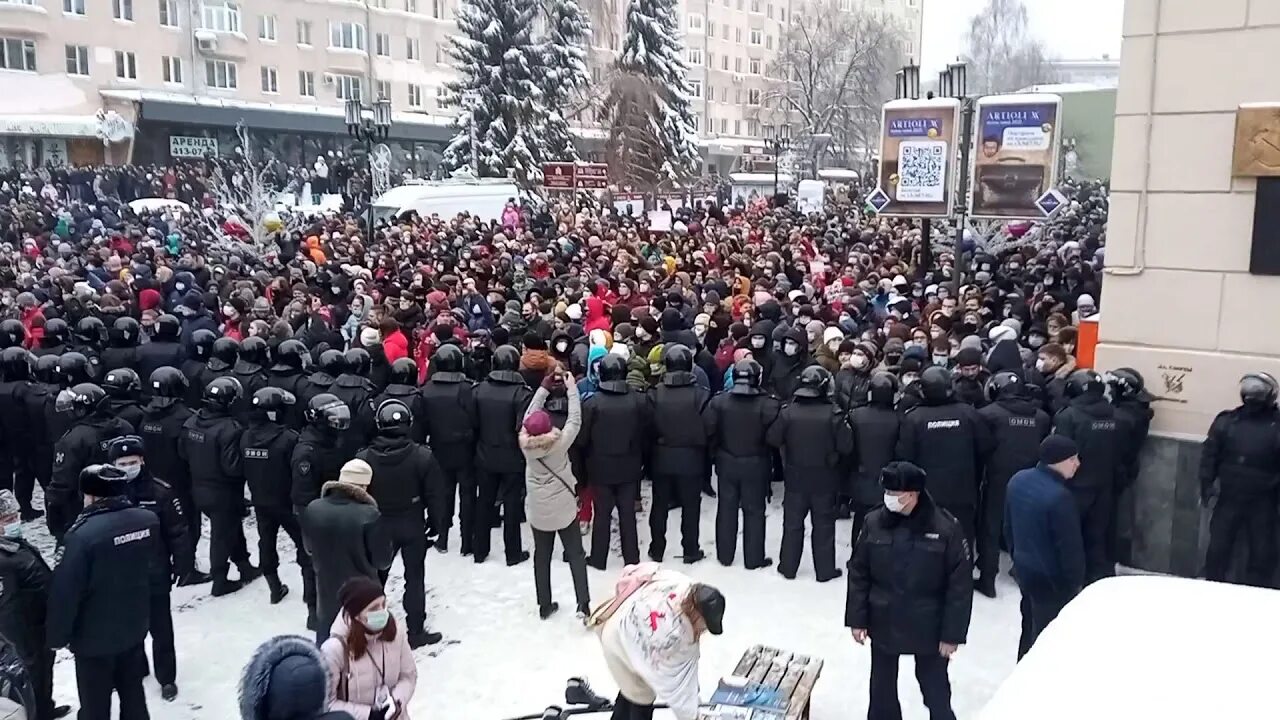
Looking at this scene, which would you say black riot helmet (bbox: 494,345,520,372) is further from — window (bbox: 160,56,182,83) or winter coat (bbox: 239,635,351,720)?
window (bbox: 160,56,182,83)

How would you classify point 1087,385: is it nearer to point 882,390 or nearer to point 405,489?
point 882,390

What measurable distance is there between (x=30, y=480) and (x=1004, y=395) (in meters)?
9.16

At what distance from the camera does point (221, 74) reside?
45156 millimetres

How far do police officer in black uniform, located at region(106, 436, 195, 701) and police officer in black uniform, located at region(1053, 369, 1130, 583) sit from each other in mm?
6302

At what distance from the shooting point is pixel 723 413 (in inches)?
331

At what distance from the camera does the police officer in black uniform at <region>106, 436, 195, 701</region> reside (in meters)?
6.21

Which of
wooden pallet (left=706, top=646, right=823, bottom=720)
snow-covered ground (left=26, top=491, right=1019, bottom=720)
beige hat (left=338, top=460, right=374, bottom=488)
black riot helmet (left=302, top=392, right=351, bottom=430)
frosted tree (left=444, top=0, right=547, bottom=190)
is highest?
frosted tree (left=444, top=0, right=547, bottom=190)

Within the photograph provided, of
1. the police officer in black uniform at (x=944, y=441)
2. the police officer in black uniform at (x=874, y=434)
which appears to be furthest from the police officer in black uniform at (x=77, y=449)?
the police officer in black uniform at (x=944, y=441)

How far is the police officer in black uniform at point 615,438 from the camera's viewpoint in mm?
8258

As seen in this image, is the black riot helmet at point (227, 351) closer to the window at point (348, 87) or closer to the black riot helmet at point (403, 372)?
the black riot helmet at point (403, 372)

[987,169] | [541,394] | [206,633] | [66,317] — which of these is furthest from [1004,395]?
[66,317]

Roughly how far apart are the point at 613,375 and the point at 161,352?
547 centimetres

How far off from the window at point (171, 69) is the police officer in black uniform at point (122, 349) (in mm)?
37415

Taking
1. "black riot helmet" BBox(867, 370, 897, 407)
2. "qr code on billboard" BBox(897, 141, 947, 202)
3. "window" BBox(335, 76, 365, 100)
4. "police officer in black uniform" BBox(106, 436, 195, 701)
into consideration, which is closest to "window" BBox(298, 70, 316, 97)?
"window" BBox(335, 76, 365, 100)
